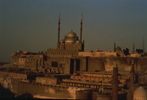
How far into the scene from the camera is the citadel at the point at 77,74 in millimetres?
25361

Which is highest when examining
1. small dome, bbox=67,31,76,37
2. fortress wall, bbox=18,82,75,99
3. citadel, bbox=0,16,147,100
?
small dome, bbox=67,31,76,37

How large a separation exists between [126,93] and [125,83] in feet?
16.2

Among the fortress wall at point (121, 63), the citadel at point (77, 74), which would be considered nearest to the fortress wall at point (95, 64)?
the citadel at point (77, 74)

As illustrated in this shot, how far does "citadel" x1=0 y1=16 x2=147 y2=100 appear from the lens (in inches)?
998

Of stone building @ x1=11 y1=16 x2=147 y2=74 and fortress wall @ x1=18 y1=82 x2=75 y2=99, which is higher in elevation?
stone building @ x1=11 y1=16 x2=147 y2=74

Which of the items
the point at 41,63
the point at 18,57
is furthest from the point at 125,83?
the point at 18,57

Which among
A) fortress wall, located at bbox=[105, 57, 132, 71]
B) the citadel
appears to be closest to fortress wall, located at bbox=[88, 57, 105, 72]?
Answer: the citadel

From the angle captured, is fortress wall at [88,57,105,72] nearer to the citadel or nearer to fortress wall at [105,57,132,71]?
the citadel

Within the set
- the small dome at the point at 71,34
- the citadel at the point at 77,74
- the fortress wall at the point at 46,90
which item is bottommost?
the fortress wall at the point at 46,90

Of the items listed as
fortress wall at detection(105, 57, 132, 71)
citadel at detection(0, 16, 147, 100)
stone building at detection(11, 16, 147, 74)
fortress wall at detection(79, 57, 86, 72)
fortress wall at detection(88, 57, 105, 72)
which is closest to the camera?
citadel at detection(0, 16, 147, 100)

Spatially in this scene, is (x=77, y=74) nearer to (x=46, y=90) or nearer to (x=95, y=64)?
(x=95, y=64)

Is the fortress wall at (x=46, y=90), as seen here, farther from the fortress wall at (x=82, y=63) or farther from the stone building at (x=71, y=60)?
the fortress wall at (x=82, y=63)

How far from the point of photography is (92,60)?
44688 mm

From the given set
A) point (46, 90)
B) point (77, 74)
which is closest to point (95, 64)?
point (77, 74)
